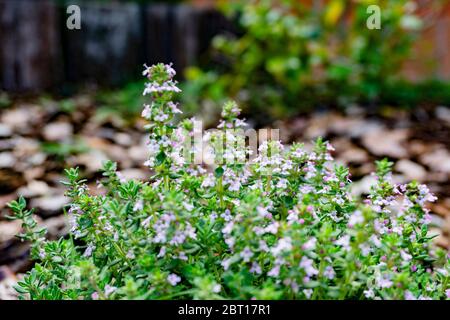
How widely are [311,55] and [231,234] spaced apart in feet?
8.18

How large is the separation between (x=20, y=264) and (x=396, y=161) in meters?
1.60

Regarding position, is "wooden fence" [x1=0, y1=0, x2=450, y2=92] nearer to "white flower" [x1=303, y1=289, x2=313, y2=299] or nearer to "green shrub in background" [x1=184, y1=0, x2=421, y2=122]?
"green shrub in background" [x1=184, y1=0, x2=421, y2=122]

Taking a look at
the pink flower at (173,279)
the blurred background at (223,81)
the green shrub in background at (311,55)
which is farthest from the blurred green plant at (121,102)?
the pink flower at (173,279)

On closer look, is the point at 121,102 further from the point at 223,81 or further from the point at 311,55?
the point at 311,55

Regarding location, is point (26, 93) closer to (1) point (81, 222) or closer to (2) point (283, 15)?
(2) point (283, 15)

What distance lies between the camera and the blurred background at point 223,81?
2.59 metres

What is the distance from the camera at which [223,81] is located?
11.4 ft

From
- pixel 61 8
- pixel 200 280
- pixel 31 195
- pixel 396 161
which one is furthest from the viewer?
pixel 61 8

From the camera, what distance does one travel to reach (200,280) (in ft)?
2.94

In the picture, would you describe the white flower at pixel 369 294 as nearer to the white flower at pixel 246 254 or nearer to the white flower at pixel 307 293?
the white flower at pixel 307 293

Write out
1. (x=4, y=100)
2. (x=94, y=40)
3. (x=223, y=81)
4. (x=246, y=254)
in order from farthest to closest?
(x=94, y=40)
(x=223, y=81)
(x=4, y=100)
(x=246, y=254)

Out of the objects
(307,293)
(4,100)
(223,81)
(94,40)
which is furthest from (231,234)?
(94,40)

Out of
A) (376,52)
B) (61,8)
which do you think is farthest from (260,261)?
(61,8)

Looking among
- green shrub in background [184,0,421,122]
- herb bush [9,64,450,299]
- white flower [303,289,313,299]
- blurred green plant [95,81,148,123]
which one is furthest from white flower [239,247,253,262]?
green shrub in background [184,0,421,122]
